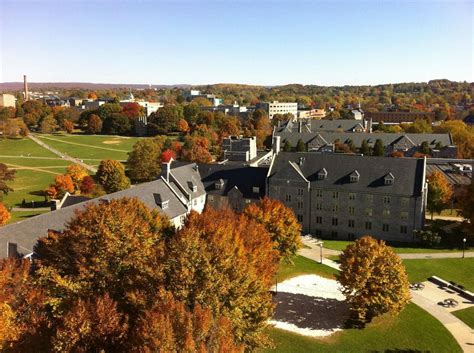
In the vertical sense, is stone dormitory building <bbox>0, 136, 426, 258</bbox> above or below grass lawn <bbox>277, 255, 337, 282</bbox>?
above

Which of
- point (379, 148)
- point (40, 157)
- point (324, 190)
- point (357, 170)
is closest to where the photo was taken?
point (357, 170)

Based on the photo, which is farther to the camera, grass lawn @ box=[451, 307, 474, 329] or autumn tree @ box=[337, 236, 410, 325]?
grass lawn @ box=[451, 307, 474, 329]

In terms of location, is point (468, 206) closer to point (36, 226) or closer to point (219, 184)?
point (219, 184)

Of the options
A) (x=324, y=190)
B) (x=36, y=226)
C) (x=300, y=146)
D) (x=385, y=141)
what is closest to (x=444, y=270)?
(x=324, y=190)

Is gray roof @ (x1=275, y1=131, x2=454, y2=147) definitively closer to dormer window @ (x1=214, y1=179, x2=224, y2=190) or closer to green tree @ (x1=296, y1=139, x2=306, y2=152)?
green tree @ (x1=296, y1=139, x2=306, y2=152)

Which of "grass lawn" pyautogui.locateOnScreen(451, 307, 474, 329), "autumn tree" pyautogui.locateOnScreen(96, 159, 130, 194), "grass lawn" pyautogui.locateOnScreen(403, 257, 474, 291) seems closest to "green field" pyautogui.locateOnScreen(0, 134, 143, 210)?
"autumn tree" pyautogui.locateOnScreen(96, 159, 130, 194)

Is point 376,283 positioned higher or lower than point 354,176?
lower

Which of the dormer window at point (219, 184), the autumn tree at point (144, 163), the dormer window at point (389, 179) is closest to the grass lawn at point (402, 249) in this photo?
the dormer window at point (389, 179)
